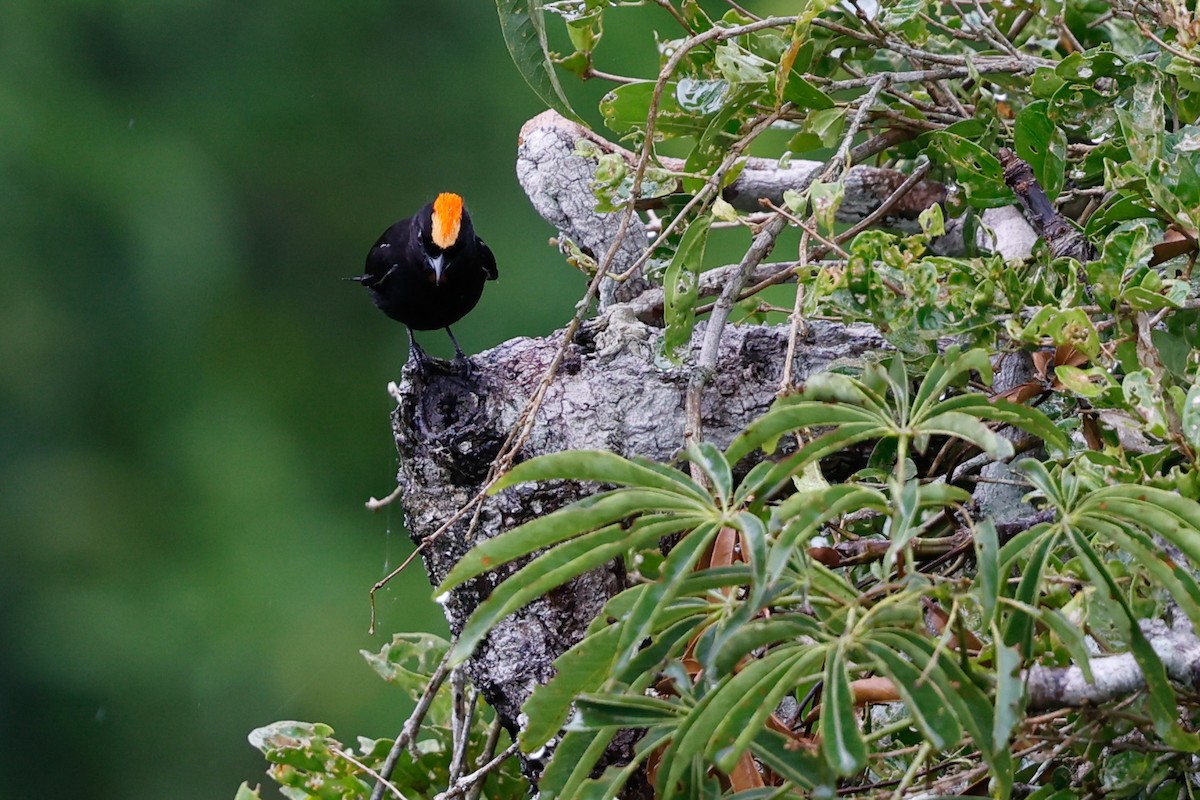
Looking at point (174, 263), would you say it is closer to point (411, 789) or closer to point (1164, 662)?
point (411, 789)

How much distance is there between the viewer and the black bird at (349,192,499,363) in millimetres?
2150

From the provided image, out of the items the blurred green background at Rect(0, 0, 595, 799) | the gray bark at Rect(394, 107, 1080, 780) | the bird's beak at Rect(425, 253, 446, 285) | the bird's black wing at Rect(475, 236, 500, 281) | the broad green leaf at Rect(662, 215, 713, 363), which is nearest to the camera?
the broad green leaf at Rect(662, 215, 713, 363)

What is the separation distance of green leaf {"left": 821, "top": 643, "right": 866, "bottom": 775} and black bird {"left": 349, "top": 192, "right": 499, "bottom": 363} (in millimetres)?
1531

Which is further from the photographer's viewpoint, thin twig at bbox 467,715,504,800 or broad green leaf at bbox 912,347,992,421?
thin twig at bbox 467,715,504,800

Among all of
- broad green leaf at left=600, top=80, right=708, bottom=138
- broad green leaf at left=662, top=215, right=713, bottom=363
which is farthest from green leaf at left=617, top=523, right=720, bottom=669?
broad green leaf at left=600, top=80, right=708, bottom=138

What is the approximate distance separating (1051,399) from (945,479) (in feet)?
0.37

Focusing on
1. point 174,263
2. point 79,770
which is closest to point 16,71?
point 174,263

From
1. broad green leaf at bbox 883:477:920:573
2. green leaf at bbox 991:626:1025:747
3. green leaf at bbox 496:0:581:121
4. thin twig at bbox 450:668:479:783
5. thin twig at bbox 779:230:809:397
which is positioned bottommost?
thin twig at bbox 450:668:479:783

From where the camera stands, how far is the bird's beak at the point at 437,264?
213cm

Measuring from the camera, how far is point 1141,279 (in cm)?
94

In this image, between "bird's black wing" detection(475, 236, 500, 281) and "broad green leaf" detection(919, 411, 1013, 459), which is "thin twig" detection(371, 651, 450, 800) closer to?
"broad green leaf" detection(919, 411, 1013, 459)

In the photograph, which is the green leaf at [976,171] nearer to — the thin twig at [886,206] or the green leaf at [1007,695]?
the thin twig at [886,206]

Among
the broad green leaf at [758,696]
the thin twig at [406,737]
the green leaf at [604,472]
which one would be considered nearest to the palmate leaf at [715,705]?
the broad green leaf at [758,696]

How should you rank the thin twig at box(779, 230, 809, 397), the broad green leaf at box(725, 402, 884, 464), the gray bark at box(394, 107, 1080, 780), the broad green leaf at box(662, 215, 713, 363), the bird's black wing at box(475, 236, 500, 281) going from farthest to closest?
the bird's black wing at box(475, 236, 500, 281), the gray bark at box(394, 107, 1080, 780), the broad green leaf at box(662, 215, 713, 363), the thin twig at box(779, 230, 809, 397), the broad green leaf at box(725, 402, 884, 464)
